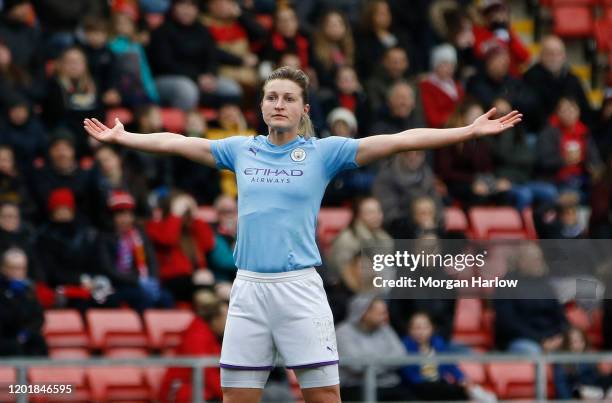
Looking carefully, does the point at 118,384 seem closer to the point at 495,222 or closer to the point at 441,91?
the point at 495,222

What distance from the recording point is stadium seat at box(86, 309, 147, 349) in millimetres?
12648

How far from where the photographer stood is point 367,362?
1186 cm

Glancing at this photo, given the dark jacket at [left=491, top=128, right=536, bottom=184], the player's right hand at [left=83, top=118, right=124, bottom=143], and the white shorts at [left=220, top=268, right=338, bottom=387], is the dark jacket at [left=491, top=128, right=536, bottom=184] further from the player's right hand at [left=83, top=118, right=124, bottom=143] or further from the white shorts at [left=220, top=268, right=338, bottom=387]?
the white shorts at [left=220, top=268, right=338, bottom=387]

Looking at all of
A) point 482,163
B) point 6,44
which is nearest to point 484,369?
point 482,163

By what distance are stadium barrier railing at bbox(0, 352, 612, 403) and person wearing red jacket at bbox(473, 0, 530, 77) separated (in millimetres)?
5469

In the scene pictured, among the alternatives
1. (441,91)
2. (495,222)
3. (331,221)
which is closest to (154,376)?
(331,221)

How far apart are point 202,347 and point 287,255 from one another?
4858 mm

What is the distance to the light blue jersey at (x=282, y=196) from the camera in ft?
25.3

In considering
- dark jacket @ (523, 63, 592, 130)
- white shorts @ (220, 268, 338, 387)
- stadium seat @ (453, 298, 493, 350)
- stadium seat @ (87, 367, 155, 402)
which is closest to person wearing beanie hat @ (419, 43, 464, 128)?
dark jacket @ (523, 63, 592, 130)

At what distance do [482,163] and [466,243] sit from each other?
5.69 ft

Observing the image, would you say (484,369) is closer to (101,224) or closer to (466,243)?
(466,243)

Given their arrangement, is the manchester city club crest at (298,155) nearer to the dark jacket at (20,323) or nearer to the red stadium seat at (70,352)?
the dark jacket at (20,323)

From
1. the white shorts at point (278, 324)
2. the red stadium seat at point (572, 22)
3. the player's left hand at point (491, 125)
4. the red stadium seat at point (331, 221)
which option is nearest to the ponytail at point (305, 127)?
the white shorts at point (278, 324)

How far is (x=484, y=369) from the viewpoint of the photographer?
44.1ft
